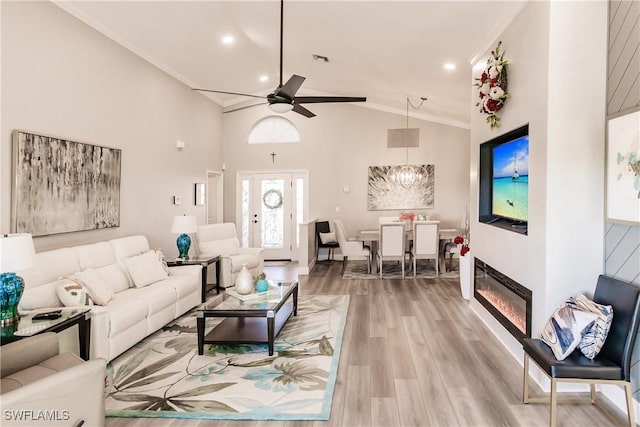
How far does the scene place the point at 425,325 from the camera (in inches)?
161

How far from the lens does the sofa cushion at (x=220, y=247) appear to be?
232 inches

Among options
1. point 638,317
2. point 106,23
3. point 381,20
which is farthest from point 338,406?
point 106,23

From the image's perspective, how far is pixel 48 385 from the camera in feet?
5.41

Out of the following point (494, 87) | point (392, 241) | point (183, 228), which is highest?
point (494, 87)

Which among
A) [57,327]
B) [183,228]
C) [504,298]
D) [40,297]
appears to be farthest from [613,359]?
[183,228]

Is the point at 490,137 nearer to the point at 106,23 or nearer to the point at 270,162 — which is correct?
the point at 106,23

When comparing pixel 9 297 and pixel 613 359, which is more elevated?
pixel 9 297

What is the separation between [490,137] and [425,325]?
210cm

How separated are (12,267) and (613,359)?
12.3 feet

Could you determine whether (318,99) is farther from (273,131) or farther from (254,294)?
(273,131)

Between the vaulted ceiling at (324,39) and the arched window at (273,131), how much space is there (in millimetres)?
1354

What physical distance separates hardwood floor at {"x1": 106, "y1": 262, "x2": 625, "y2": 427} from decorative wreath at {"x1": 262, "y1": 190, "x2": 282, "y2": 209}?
13.3 feet

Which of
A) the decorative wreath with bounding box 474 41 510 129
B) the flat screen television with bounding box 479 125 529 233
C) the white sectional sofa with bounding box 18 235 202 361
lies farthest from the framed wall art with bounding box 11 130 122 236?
the flat screen television with bounding box 479 125 529 233

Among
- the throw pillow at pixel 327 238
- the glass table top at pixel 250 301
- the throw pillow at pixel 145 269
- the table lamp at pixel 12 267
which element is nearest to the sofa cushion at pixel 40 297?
the table lamp at pixel 12 267
